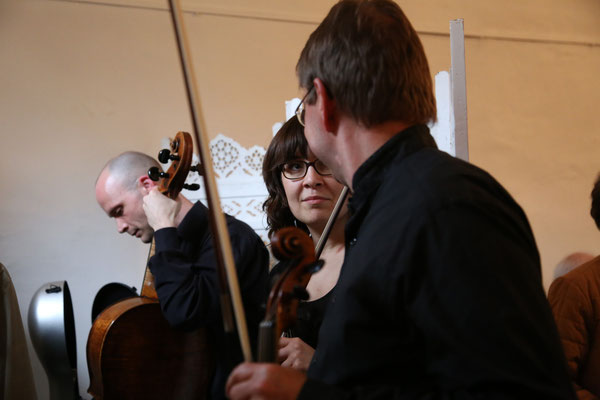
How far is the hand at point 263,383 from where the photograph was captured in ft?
2.41

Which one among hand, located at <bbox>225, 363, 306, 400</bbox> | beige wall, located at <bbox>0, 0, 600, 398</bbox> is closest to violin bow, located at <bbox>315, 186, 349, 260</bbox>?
hand, located at <bbox>225, 363, 306, 400</bbox>

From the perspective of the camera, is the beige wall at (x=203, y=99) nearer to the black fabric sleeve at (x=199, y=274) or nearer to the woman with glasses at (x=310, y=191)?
the black fabric sleeve at (x=199, y=274)

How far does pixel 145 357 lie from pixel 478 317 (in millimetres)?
1335

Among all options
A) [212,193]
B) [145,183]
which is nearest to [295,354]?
[212,193]

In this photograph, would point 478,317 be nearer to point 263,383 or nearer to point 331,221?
point 263,383

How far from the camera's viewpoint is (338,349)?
0.77m

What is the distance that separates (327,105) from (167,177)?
1.05 metres

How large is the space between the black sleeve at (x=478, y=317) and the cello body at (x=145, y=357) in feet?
3.71

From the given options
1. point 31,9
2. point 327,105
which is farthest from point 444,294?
point 31,9

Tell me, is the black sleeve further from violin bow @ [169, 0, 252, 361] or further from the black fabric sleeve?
the black fabric sleeve

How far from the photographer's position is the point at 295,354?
136 cm

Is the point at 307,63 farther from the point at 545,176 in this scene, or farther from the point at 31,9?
the point at 545,176

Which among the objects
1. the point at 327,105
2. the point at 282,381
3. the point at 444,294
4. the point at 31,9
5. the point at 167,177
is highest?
the point at 31,9

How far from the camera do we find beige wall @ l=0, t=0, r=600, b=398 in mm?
2898
